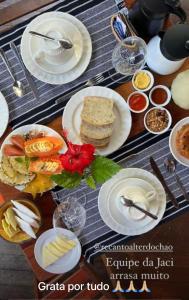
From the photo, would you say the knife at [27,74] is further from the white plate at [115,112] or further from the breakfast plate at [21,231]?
the breakfast plate at [21,231]

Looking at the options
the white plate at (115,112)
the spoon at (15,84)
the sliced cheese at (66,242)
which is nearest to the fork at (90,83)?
the white plate at (115,112)

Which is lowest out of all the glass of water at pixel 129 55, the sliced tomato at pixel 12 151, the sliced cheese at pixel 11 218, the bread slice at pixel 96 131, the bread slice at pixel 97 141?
the sliced cheese at pixel 11 218

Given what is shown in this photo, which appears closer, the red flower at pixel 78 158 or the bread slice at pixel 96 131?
the red flower at pixel 78 158

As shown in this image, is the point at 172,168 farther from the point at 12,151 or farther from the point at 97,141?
the point at 12,151

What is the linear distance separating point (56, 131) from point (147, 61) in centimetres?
38

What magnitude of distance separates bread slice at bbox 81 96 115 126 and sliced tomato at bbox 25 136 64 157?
0.12 metres

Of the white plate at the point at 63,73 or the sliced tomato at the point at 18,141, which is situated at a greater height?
the white plate at the point at 63,73

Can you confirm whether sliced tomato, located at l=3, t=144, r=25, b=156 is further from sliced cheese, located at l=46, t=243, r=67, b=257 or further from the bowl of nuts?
the bowl of nuts

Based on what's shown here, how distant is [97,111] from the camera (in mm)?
1310

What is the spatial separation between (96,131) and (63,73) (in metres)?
0.23

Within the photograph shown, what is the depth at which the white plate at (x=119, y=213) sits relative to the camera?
52.5 inches

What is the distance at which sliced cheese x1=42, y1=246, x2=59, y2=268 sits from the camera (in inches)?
52.7

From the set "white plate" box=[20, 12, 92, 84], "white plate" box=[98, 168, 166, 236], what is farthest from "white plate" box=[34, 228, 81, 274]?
"white plate" box=[20, 12, 92, 84]

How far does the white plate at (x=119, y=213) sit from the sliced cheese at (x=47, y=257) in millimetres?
209
